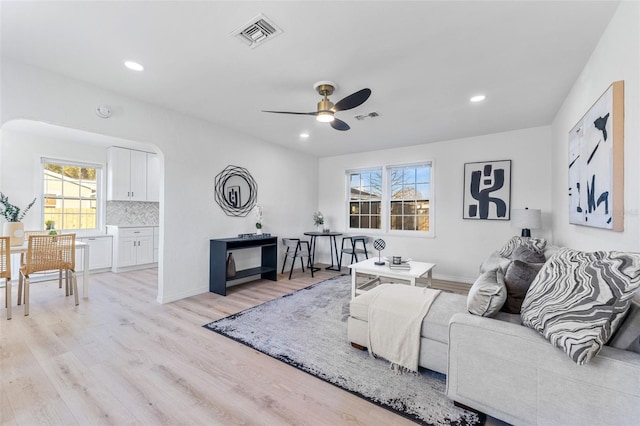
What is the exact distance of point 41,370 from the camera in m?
1.98

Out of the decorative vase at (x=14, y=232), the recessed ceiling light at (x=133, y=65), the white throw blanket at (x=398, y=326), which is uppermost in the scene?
the recessed ceiling light at (x=133, y=65)

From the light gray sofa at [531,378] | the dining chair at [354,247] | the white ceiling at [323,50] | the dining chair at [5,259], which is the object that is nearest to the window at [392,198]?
the dining chair at [354,247]

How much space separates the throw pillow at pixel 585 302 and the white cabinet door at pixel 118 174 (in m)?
6.39

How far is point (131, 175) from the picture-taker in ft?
17.7

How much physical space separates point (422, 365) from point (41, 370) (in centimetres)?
283

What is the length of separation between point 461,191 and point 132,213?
6.52 metres

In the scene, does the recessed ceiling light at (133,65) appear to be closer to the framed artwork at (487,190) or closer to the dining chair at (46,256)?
the dining chair at (46,256)

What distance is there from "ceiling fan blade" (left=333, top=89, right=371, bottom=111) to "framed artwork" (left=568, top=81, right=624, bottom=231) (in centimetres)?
165

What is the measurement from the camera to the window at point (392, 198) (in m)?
5.13

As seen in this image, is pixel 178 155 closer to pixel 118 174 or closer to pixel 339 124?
pixel 339 124

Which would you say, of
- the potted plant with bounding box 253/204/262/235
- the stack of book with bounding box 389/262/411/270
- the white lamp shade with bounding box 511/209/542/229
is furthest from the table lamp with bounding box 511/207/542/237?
the potted plant with bounding box 253/204/262/235

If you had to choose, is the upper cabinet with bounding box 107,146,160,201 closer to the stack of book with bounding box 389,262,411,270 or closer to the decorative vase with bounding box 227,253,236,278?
the decorative vase with bounding box 227,253,236,278

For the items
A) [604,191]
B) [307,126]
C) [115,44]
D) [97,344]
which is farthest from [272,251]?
[604,191]

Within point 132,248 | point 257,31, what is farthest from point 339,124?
point 132,248
